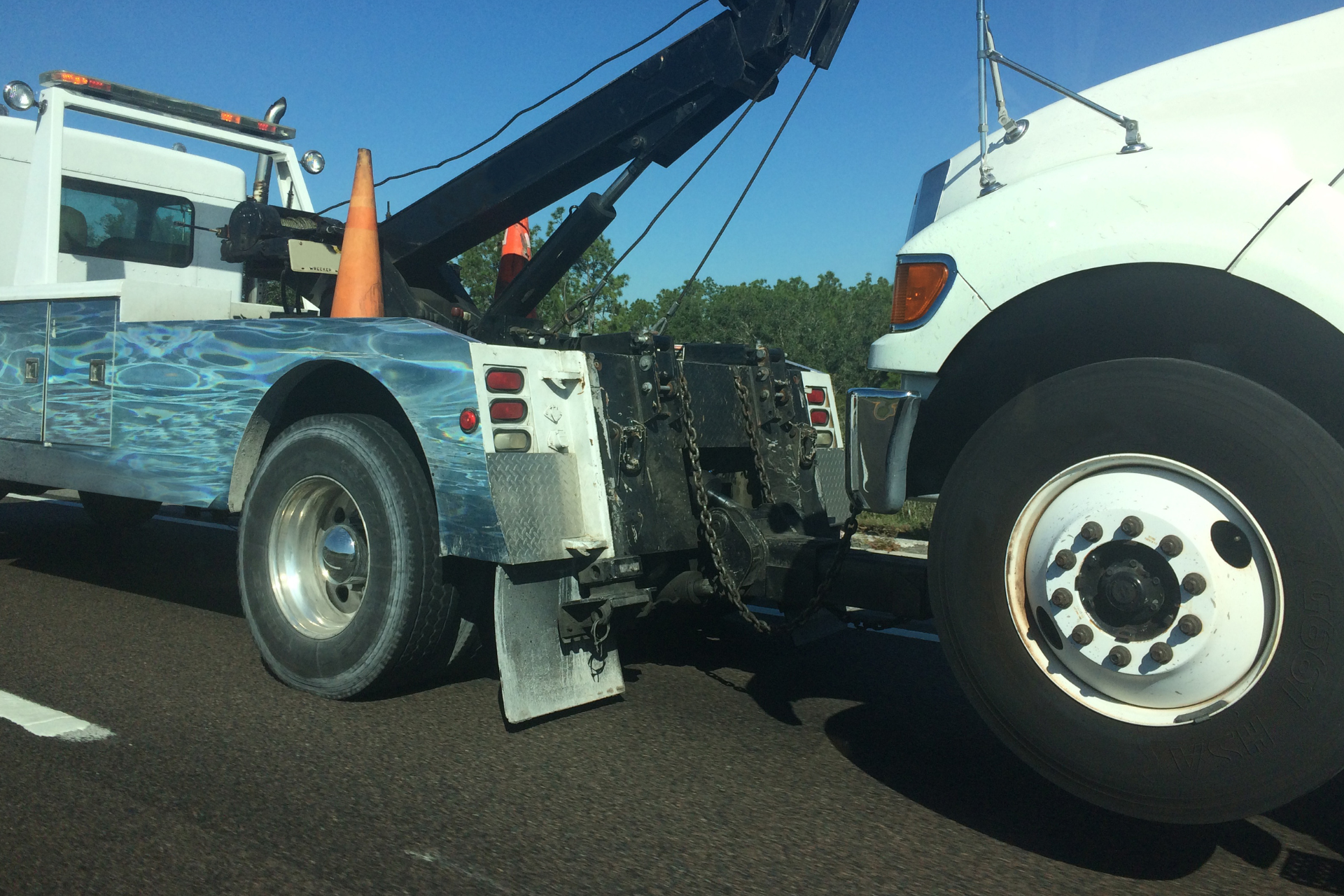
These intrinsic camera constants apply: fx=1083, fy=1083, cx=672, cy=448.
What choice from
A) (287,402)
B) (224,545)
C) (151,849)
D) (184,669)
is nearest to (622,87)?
(287,402)

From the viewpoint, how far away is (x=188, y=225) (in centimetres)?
689

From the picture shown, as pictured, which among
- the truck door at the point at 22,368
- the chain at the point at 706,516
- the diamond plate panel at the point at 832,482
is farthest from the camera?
the truck door at the point at 22,368

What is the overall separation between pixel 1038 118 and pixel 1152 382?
1043 mm

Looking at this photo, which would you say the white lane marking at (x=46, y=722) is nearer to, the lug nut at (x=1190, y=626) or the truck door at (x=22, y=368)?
the truck door at (x=22, y=368)

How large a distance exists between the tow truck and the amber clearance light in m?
0.91

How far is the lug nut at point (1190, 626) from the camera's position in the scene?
8.57 ft

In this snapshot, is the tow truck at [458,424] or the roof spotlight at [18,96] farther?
the roof spotlight at [18,96]

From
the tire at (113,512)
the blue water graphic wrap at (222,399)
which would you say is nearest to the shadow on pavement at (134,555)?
the tire at (113,512)

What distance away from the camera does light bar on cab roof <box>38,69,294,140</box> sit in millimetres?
6363

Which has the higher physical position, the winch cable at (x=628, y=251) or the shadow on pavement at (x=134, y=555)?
the winch cable at (x=628, y=251)

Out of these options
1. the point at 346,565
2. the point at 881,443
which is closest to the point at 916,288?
the point at 881,443

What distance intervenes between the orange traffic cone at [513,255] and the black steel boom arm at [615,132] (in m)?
0.81

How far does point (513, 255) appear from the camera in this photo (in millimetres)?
6871

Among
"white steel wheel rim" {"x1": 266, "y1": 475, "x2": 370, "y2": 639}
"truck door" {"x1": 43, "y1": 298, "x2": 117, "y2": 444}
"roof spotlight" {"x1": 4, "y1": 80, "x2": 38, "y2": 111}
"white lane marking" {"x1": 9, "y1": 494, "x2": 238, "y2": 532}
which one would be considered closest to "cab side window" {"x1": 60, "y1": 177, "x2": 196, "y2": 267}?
"roof spotlight" {"x1": 4, "y1": 80, "x2": 38, "y2": 111}
